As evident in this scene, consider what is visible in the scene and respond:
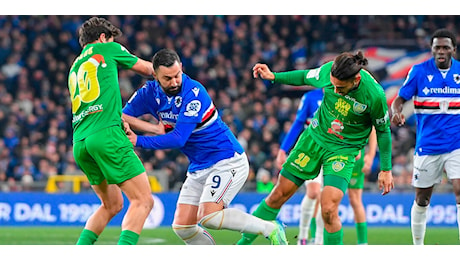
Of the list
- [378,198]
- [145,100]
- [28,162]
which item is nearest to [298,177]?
[145,100]

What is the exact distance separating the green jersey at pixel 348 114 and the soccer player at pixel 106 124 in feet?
5.79

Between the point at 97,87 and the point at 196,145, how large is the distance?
116 centimetres

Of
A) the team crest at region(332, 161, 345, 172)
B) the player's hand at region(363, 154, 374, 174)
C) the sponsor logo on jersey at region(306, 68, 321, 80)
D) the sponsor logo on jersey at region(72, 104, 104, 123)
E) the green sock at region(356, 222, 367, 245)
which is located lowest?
the green sock at region(356, 222, 367, 245)

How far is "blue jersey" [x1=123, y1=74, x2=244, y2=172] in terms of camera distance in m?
7.05

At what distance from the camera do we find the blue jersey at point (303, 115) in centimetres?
1018

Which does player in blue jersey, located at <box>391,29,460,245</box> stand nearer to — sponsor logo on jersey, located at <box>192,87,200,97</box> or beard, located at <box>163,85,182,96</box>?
sponsor logo on jersey, located at <box>192,87,200,97</box>

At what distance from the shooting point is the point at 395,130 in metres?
19.9

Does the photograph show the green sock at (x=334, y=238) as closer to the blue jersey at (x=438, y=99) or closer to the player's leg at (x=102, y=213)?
the blue jersey at (x=438, y=99)

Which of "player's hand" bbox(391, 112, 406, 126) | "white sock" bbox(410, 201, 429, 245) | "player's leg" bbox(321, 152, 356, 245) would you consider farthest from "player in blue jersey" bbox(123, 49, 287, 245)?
"white sock" bbox(410, 201, 429, 245)

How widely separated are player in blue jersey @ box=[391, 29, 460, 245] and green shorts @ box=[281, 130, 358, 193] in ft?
3.44

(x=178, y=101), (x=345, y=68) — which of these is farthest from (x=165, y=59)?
(x=345, y=68)

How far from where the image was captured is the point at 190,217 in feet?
24.6

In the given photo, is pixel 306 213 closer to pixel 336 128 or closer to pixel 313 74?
pixel 336 128

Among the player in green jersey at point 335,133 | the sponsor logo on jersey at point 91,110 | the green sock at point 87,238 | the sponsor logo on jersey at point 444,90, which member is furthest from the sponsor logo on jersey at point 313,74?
the green sock at point 87,238
